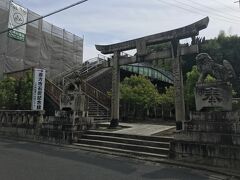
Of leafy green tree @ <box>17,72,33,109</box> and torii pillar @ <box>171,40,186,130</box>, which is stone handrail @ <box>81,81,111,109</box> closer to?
leafy green tree @ <box>17,72,33,109</box>

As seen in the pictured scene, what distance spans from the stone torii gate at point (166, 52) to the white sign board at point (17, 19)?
15222 mm

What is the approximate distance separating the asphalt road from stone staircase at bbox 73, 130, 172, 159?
0.90 meters

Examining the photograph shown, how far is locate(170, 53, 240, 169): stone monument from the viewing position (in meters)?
10.3

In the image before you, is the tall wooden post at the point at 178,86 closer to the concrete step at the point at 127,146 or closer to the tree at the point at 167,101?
the concrete step at the point at 127,146

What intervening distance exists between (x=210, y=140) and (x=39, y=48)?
27.7 metres

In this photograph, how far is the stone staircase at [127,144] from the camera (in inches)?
484

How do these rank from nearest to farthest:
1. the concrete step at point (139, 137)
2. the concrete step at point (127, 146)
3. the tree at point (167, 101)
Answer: the concrete step at point (127, 146) → the concrete step at point (139, 137) → the tree at point (167, 101)

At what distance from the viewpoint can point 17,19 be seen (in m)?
31.8

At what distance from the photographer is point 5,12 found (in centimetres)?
3075

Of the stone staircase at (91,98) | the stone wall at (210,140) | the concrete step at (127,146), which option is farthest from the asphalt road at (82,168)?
the stone staircase at (91,98)

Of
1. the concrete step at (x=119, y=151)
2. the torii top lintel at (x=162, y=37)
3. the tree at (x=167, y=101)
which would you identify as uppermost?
the torii top lintel at (x=162, y=37)

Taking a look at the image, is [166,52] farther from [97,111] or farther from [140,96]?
[97,111]

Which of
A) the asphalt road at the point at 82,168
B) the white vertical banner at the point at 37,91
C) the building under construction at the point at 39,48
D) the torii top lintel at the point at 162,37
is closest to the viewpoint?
the asphalt road at the point at 82,168

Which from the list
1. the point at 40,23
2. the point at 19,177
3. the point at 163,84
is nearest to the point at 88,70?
the point at 40,23
